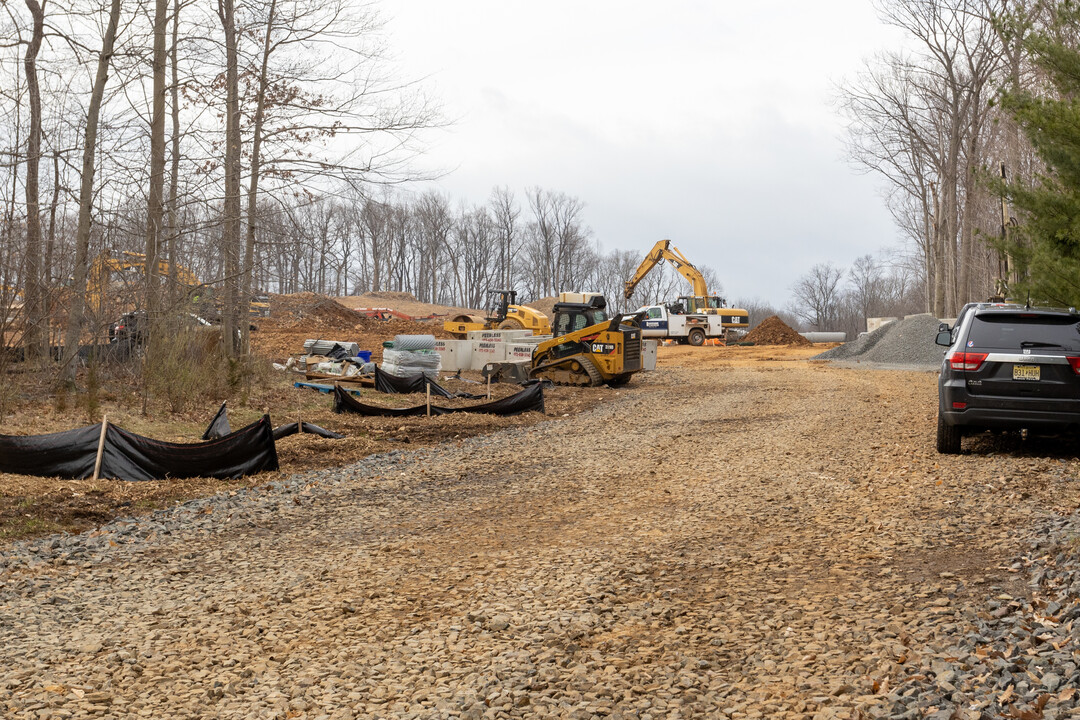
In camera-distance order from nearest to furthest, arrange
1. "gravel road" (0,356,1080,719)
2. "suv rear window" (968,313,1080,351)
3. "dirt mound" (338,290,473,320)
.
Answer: "gravel road" (0,356,1080,719)
"suv rear window" (968,313,1080,351)
"dirt mound" (338,290,473,320)

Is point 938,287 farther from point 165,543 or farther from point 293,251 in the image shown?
point 165,543

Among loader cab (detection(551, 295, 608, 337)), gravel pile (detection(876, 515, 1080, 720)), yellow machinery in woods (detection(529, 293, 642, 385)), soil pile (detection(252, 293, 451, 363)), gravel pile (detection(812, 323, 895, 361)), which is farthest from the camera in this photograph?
soil pile (detection(252, 293, 451, 363))

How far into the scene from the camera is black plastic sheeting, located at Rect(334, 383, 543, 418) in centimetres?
1562

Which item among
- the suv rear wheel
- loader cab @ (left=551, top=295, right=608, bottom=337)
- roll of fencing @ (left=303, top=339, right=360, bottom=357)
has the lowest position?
the suv rear wheel

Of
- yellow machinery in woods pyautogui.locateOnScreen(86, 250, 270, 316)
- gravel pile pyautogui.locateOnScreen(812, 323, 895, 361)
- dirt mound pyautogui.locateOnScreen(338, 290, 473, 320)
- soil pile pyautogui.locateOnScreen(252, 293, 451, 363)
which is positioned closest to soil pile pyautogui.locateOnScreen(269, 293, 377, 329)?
soil pile pyautogui.locateOnScreen(252, 293, 451, 363)

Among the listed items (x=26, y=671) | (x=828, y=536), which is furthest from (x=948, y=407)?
(x=26, y=671)

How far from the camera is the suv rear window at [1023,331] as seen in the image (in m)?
9.51

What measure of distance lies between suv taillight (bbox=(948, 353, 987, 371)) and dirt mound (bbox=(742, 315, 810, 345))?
119 ft

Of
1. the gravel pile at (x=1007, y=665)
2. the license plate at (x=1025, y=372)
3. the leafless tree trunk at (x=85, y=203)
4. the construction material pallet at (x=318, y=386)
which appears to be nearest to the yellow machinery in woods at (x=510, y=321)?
the construction material pallet at (x=318, y=386)

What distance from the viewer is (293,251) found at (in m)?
18.9

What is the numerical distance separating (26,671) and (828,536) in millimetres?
5421

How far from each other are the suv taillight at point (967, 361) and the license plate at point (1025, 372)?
350 mm

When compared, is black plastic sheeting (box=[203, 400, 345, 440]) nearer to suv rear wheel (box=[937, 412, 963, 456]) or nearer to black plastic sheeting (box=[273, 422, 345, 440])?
black plastic sheeting (box=[273, 422, 345, 440])

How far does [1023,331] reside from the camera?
9641 millimetres
